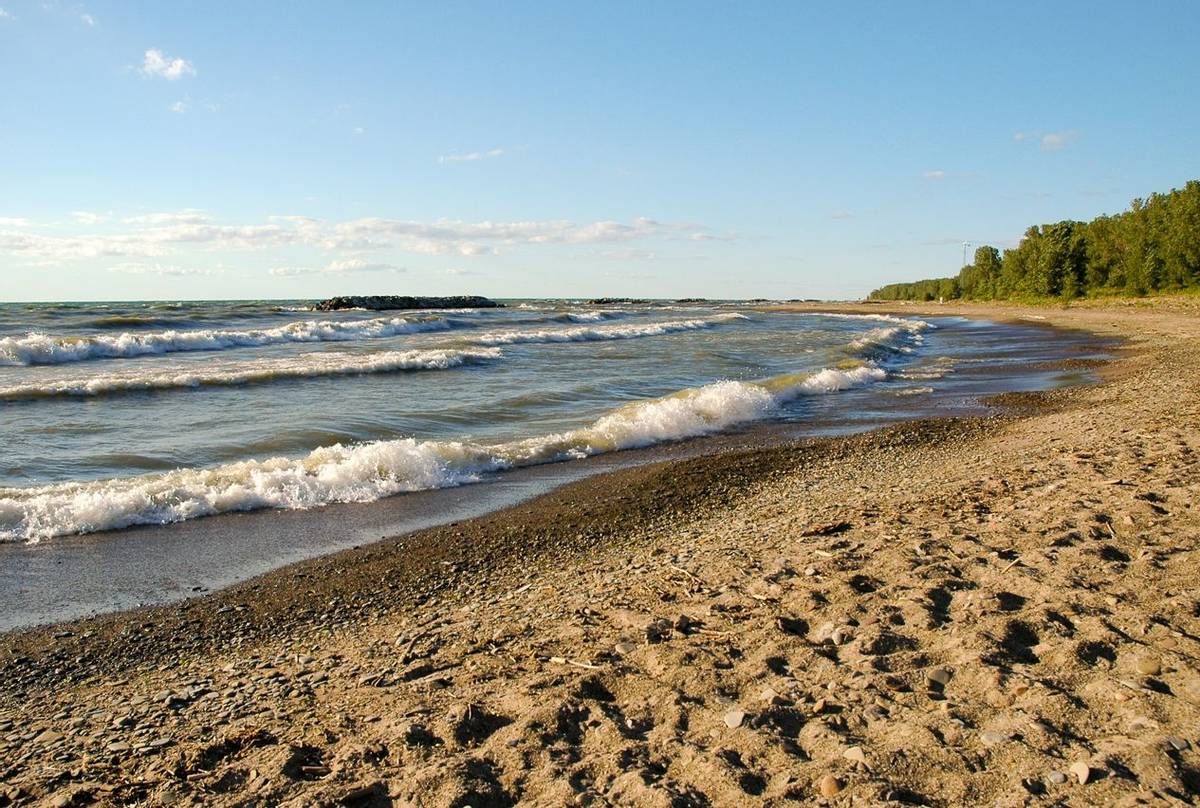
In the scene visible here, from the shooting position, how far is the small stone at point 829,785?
114 inches

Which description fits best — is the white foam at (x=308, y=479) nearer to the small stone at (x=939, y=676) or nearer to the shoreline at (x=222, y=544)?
the shoreline at (x=222, y=544)

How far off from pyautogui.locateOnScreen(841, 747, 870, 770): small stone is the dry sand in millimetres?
10

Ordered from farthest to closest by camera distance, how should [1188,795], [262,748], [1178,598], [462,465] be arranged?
[462,465] < [1178,598] < [262,748] < [1188,795]

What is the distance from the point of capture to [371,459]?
9.71 meters

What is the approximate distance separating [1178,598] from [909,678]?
5.92ft

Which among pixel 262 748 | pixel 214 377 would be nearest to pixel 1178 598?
pixel 262 748

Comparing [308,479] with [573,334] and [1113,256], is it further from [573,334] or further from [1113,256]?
[1113,256]

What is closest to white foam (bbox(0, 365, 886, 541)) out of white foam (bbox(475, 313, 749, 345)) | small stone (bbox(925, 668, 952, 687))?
small stone (bbox(925, 668, 952, 687))

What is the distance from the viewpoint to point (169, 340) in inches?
1225

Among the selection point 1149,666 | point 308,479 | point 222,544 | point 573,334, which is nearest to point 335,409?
point 308,479

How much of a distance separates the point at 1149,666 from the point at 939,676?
3.02 ft

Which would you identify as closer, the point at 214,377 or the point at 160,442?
the point at 160,442

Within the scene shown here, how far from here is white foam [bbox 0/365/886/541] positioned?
7793mm

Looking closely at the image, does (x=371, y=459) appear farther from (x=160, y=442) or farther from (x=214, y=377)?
(x=214, y=377)
